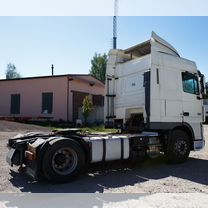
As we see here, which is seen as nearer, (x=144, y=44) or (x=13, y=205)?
(x=13, y=205)

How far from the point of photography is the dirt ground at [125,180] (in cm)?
576

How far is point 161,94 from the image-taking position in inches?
335

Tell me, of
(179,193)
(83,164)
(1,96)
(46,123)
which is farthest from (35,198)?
(1,96)

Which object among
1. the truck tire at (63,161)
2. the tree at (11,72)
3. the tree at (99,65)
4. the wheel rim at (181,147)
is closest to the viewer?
the truck tire at (63,161)

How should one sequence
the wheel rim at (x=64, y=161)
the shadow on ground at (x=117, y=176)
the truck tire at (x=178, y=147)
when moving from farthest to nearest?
the truck tire at (x=178, y=147) → the wheel rim at (x=64, y=161) → the shadow on ground at (x=117, y=176)

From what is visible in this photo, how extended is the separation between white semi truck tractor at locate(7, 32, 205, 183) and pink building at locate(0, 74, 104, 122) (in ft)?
60.3

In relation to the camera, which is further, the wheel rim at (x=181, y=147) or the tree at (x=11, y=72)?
the tree at (x=11, y=72)

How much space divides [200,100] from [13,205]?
7176mm

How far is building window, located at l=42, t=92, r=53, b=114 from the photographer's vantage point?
28547 millimetres

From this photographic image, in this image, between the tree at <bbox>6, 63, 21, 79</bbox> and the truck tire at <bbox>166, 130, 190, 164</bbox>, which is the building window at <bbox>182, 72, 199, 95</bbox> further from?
the tree at <bbox>6, 63, 21, 79</bbox>

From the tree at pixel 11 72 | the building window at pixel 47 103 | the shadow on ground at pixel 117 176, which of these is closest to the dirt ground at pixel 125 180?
the shadow on ground at pixel 117 176

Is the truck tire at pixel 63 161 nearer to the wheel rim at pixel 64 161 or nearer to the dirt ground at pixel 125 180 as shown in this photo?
the wheel rim at pixel 64 161

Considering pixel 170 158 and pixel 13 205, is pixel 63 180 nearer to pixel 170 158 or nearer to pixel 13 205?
pixel 13 205

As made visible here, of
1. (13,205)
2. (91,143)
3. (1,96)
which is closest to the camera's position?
(13,205)
